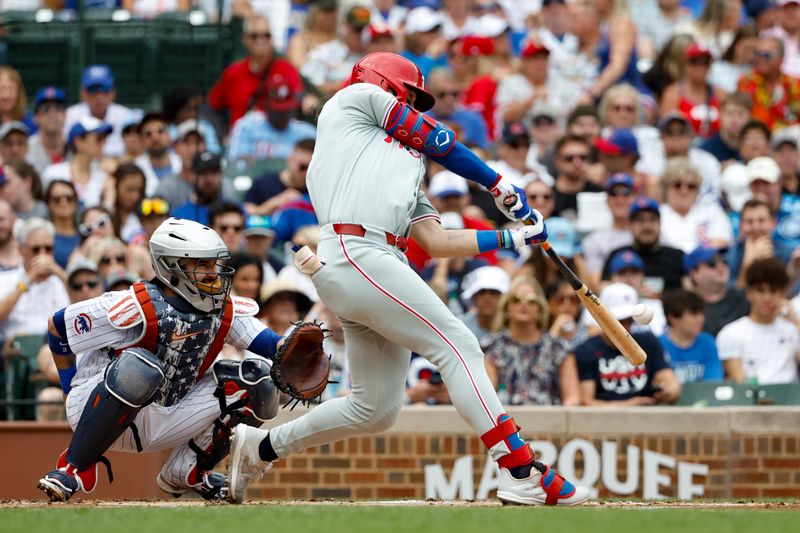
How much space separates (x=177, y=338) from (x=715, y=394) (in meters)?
4.23

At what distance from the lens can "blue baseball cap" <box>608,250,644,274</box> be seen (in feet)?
34.9

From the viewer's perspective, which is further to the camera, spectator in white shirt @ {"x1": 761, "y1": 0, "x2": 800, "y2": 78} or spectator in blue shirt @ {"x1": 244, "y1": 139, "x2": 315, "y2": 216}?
spectator in white shirt @ {"x1": 761, "y1": 0, "x2": 800, "y2": 78}

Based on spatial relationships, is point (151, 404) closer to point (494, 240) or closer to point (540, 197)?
point (494, 240)

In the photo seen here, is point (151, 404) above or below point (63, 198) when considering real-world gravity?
below

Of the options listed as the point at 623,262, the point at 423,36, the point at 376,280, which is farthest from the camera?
the point at 423,36

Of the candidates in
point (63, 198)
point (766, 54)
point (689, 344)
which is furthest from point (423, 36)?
point (689, 344)

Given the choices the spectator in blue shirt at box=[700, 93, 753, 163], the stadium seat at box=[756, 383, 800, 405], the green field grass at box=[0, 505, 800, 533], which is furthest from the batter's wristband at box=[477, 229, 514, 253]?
the spectator in blue shirt at box=[700, 93, 753, 163]

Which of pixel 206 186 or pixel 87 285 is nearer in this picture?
pixel 87 285

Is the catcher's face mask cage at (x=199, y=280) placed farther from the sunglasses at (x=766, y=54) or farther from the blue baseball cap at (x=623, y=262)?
the sunglasses at (x=766, y=54)

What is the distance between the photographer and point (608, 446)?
932 cm

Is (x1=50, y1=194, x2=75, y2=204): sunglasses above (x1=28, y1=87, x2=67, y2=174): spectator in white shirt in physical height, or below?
below

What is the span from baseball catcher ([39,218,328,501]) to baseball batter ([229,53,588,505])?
42 cm

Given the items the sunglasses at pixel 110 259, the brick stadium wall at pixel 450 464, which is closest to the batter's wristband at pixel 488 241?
the brick stadium wall at pixel 450 464

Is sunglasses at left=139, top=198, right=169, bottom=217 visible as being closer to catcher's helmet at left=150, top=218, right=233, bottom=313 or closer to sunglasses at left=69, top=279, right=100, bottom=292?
sunglasses at left=69, top=279, right=100, bottom=292
